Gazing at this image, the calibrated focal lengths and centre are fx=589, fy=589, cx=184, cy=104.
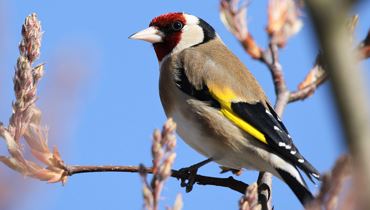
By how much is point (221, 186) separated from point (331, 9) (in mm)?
2257

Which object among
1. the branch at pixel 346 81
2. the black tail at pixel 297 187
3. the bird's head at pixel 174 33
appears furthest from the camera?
the bird's head at pixel 174 33

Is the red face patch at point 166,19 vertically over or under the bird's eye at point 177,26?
over

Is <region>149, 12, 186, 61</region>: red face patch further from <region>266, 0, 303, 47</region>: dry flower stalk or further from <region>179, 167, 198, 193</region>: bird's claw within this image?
<region>266, 0, 303, 47</region>: dry flower stalk

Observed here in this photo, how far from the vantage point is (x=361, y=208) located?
2.17 ft

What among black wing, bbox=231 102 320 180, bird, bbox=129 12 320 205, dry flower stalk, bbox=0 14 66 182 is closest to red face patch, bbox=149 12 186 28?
bird, bbox=129 12 320 205

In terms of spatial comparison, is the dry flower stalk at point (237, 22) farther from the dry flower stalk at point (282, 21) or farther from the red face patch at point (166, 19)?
the red face patch at point (166, 19)

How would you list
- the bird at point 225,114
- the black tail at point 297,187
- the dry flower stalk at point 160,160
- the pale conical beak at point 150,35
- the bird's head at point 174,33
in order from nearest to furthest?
the dry flower stalk at point 160,160
the black tail at point 297,187
the bird at point 225,114
the pale conical beak at point 150,35
the bird's head at point 174,33

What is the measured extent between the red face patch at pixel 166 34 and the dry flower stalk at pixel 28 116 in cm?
249

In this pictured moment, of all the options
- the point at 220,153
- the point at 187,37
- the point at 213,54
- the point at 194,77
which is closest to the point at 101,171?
the point at 220,153

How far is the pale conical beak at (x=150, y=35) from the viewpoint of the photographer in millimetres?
4273

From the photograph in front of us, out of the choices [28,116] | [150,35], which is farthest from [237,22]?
[150,35]

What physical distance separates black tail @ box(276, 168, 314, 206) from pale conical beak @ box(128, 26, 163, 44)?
5.17 ft

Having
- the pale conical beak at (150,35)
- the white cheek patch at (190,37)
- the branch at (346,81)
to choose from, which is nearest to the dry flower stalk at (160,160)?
the branch at (346,81)

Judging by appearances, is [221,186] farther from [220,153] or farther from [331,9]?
[331,9]
